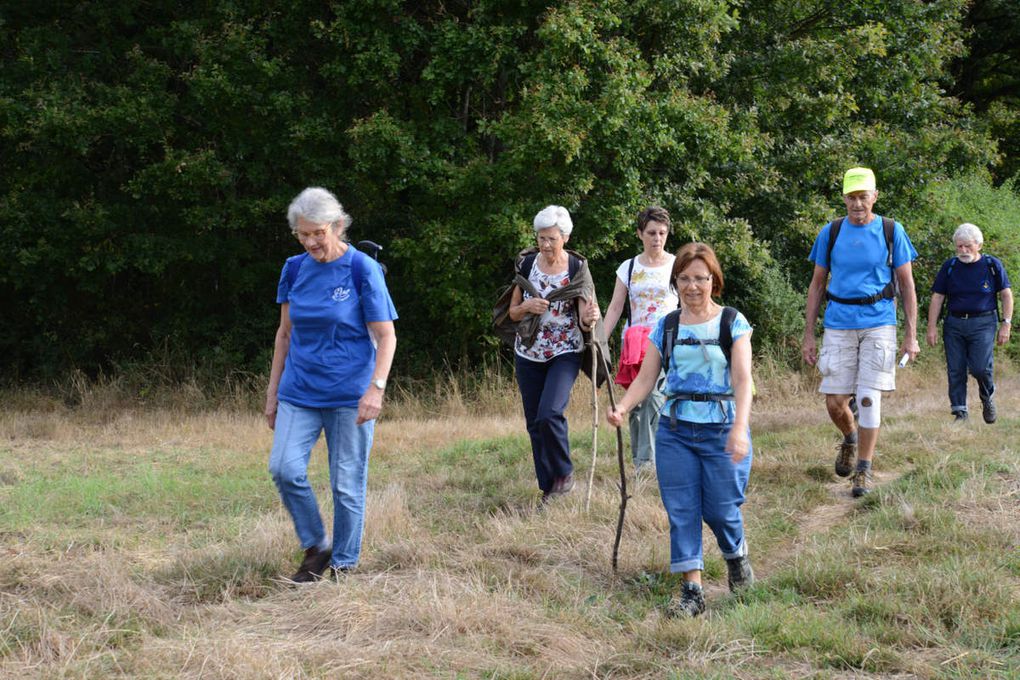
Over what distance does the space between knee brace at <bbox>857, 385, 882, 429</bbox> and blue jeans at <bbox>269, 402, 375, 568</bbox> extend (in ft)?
11.2

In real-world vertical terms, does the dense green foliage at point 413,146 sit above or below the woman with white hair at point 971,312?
above

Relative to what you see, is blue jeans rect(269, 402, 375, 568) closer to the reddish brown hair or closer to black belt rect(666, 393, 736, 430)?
black belt rect(666, 393, 736, 430)

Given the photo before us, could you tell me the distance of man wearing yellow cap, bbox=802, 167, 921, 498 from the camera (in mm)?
6914

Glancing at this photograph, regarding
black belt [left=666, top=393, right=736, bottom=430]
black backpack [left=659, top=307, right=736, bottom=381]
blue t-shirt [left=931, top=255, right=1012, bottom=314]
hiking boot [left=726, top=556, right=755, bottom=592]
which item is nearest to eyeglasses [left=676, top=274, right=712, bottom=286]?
black backpack [left=659, top=307, right=736, bottom=381]

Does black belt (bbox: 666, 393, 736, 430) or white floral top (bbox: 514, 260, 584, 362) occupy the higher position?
white floral top (bbox: 514, 260, 584, 362)

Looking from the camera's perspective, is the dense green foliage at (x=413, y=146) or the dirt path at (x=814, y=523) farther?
the dense green foliage at (x=413, y=146)

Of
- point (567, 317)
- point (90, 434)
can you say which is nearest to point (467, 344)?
point (90, 434)

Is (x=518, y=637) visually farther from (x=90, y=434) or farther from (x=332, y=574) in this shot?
(x=90, y=434)

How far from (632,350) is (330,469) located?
2800 millimetres

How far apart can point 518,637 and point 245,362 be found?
1187 cm

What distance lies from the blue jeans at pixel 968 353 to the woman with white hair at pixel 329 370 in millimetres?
6373

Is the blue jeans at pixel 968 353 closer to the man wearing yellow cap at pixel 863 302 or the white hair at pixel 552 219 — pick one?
the man wearing yellow cap at pixel 863 302

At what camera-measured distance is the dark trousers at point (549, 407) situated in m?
6.66

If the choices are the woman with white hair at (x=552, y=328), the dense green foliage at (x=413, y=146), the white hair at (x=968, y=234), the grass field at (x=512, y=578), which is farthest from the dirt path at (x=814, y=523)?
the dense green foliage at (x=413, y=146)
